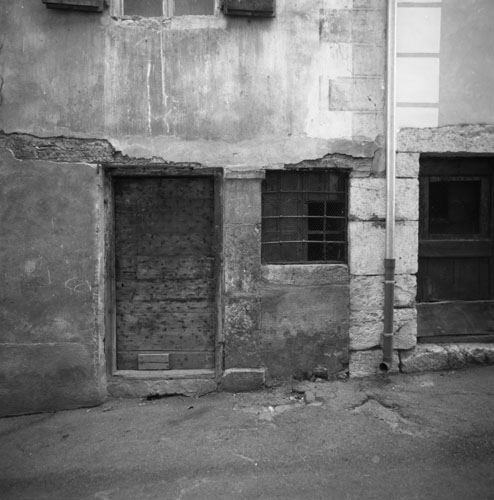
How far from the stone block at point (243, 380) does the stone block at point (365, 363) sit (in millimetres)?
979

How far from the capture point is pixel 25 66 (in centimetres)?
387

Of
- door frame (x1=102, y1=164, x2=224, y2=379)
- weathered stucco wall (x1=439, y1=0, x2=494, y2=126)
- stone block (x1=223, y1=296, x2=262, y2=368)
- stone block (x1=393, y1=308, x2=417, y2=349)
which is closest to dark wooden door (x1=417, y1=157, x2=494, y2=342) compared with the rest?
stone block (x1=393, y1=308, x2=417, y2=349)

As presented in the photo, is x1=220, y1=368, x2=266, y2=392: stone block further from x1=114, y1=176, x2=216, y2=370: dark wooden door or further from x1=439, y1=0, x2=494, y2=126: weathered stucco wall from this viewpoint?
x1=439, y1=0, x2=494, y2=126: weathered stucco wall

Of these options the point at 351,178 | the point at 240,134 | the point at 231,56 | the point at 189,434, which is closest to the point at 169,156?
the point at 240,134

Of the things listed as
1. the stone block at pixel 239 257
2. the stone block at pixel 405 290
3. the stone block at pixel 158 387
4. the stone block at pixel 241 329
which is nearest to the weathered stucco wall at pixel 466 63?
the stone block at pixel 405 290

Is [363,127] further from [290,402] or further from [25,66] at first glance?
[25,66]

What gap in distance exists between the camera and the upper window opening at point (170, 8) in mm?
4043

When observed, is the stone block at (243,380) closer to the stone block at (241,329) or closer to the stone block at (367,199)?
the stone block at (241,329)

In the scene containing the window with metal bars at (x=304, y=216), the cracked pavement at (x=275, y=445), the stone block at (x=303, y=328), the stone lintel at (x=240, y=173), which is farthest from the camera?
the window with metal bars at (x=304, y=216)

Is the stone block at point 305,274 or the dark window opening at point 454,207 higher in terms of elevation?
the dark window opening at point 454,207

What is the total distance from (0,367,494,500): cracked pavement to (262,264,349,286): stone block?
105 cm

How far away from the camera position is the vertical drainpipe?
159 inches

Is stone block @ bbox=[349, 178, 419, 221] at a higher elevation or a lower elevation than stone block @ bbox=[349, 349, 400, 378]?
higher

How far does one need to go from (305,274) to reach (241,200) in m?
1.01
